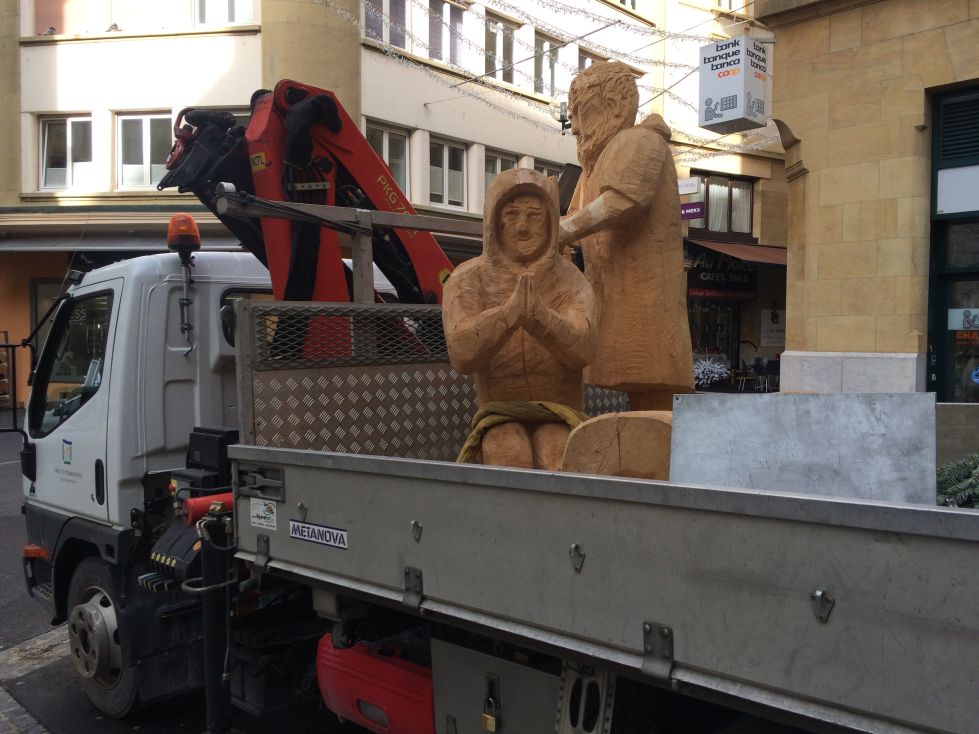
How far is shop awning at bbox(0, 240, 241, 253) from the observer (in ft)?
49.3

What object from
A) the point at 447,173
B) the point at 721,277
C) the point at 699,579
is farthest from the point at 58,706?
the point at 721,277

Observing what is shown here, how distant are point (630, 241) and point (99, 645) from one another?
3.02 meters

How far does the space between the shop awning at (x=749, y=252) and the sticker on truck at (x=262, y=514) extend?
17.7 m

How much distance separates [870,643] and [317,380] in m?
2.43

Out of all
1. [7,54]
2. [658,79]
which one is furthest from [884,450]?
[658,79]

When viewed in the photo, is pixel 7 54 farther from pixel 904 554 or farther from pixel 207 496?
pixel 904 554

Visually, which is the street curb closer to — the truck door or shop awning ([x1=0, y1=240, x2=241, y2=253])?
→ the truck door

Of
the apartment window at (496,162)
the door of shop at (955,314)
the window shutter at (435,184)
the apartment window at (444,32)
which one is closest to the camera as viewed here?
the door of shop at (955,314)

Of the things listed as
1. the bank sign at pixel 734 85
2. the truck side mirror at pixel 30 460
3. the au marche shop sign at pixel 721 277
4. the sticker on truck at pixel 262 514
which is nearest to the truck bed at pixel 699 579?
the sticker on truck at pixel 262 514

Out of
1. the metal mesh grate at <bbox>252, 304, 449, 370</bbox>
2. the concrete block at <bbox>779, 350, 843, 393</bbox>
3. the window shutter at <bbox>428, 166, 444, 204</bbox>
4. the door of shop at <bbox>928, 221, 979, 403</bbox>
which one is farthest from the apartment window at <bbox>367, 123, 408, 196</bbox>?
the metal mesh grate at <bbox>252, 304, 449, 370</bbox>

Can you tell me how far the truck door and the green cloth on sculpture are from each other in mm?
1873

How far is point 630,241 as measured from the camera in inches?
138

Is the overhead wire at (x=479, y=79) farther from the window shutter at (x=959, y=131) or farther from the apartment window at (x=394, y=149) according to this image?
the window shutter at (x=959, y=131)

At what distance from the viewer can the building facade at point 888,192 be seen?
817cm
